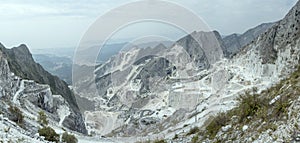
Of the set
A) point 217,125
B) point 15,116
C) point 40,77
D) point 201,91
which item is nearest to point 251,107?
point 217,125

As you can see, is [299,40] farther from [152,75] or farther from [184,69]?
[152,75]

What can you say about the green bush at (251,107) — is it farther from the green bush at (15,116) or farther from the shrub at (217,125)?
the green bush at (15,116)

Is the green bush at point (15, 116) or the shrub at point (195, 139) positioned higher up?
the shrub at point (195, 139)

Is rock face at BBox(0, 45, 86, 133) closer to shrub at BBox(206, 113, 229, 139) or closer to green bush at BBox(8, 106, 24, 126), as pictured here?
green bush at BBox(8, 106, 24, 126)

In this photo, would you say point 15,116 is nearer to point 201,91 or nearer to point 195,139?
point 195,139

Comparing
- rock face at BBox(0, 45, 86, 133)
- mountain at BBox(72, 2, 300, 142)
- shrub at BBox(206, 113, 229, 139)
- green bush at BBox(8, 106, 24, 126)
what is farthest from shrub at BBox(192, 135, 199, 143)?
rock face at BBox(0, 45, 86, 133)

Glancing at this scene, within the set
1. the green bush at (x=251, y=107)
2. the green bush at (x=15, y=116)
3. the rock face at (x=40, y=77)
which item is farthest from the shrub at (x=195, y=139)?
the rock face at (x=40, y=77)

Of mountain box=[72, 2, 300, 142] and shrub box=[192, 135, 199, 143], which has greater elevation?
shrub box=[192, 135, 199, 143]

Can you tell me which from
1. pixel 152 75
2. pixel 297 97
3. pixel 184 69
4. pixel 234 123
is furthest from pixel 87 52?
pixel 152 75
